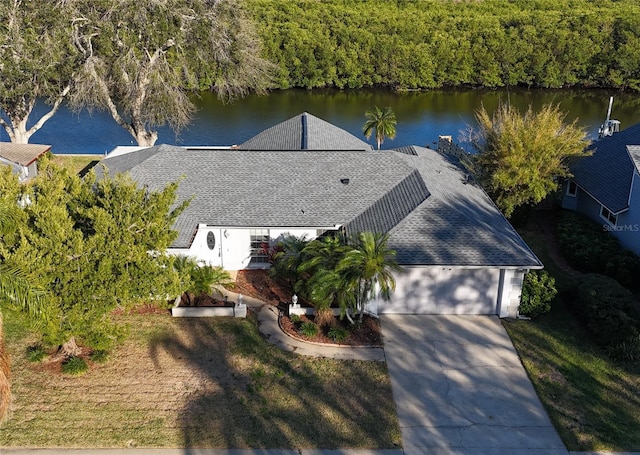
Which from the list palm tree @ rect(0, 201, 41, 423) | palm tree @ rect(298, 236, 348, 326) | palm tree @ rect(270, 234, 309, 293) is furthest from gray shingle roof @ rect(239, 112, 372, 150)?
palm tree @ rect(0, 201, 41, 423)

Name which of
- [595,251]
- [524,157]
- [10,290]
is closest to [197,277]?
[10,290]

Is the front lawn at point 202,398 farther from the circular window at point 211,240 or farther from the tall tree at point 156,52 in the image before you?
the tall tree at point 156,52

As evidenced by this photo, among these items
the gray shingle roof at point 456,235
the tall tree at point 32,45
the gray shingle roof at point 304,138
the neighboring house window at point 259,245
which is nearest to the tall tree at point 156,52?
the tall tree at point 32,45

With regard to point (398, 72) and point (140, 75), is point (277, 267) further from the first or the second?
point (398, 72)

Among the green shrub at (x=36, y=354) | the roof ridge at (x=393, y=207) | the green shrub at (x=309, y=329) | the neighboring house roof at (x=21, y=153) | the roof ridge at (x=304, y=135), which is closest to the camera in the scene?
the green shrub at (x=36, y=354)

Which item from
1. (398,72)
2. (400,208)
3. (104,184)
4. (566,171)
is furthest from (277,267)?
(398,72)

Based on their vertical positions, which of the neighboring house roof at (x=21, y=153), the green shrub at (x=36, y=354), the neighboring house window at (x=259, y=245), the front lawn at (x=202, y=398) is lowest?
the front lawn at (x=202, y=398)
